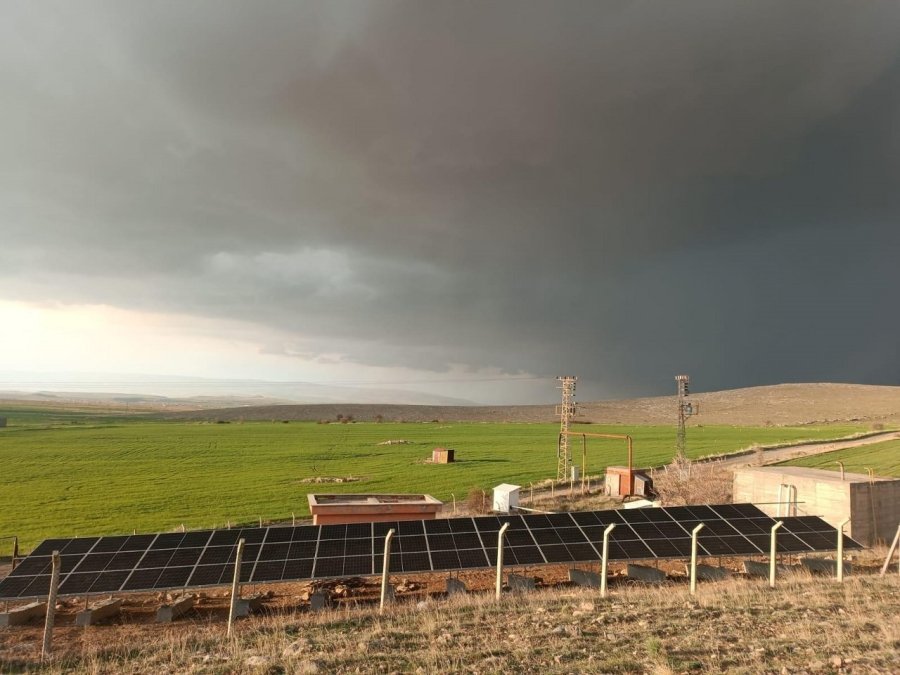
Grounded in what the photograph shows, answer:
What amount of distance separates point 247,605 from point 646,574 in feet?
41.7

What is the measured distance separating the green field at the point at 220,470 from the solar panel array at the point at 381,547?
667 inches

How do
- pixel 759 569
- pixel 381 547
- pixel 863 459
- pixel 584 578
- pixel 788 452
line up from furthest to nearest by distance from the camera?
pixel 788 452 < pixel 863 459 < pixel 759 569 < pixel 584 578 < pixel 381 547

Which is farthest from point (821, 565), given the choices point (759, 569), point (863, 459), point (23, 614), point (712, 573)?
point (863, 459)

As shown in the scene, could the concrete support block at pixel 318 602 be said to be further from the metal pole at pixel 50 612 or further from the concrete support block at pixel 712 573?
the concrete support block at pixel 712 573

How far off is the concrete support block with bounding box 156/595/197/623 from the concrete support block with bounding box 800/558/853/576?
66.6 feet

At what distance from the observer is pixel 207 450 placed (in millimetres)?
80688

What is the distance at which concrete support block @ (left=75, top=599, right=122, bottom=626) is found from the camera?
49.5 ft

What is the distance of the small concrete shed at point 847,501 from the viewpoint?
23.7m

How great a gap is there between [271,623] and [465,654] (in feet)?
19.4

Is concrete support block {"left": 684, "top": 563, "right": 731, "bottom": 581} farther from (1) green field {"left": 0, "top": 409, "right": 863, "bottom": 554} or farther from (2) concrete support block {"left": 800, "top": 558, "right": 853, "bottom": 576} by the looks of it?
(1) green field {"left": 0, "top": 409, "right": 863, "bottom": 554}

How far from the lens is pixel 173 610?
15.6 meters

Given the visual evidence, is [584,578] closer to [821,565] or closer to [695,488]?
[821,565]

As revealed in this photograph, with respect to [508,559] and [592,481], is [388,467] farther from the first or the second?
[508,559]

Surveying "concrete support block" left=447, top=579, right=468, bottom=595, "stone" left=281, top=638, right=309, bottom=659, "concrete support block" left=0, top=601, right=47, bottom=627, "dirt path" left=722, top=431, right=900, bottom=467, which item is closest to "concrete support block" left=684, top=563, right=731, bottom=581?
"concrete support block" left=447, top=579, right=468, bottom=595
